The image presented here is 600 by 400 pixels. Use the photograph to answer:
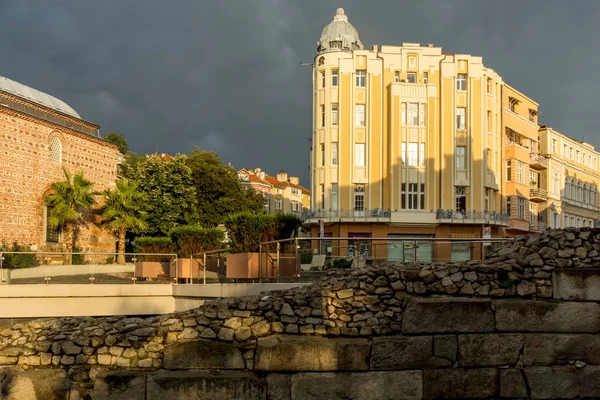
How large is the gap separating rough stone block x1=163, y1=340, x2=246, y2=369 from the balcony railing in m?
47.2

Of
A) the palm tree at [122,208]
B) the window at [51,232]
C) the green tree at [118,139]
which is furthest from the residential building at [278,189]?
the window at [51,232]

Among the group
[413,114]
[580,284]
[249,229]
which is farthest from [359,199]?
[580,284]

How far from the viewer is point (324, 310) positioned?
11.6 metres

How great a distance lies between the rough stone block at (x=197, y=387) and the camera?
10.9 meters

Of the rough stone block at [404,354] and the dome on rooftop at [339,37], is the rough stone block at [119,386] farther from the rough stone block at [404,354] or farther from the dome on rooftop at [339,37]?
the dome on rooftop at [339,37]

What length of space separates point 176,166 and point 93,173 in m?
8.72

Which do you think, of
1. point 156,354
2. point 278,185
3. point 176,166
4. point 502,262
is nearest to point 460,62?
point 176,166

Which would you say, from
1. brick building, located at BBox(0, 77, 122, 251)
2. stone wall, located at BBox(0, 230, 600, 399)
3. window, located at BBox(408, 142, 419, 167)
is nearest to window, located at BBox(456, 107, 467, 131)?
window, located at BBox(408, 142, 419, 167)

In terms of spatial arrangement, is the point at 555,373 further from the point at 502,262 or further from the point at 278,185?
the point at 278,185

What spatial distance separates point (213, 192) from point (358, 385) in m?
44.4

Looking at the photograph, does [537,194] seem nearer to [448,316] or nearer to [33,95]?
[33,95]

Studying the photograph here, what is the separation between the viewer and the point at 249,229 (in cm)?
2261

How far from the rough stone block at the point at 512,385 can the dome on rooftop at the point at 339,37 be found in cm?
3708

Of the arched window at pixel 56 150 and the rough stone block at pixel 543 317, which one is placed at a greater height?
the arched window at pixel 56 150
